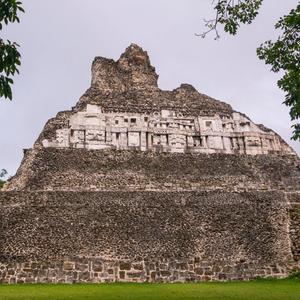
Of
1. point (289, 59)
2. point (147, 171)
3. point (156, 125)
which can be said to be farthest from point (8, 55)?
point (156, 125)

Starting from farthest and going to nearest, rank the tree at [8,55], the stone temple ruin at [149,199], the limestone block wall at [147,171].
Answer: the limestone block wall at [147,171] < the stone temple ruin at [149,199] < the tree at [8,55]

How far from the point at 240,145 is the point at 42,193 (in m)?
10.6

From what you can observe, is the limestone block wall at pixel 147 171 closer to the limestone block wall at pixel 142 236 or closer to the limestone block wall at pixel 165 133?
the limestone block wall at pixel 165 133

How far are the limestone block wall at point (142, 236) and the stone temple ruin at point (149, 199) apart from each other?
0.04m

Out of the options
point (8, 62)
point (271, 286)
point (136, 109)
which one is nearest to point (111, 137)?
point (136, 109)

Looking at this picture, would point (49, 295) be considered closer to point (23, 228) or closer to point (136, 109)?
point (23, 228)

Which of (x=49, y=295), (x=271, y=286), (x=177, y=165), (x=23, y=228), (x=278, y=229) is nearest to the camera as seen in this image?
(x=49, y=295)

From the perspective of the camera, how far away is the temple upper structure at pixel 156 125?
20969mm

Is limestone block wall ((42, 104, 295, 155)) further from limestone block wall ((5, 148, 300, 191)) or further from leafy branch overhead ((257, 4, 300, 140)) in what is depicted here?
leafy branch overhead ((257, 4, 300, 140))

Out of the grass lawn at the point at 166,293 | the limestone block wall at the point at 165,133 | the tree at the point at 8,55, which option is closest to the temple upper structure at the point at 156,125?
the limestone block wall at the point at 165,133

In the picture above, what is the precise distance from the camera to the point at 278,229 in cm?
1530

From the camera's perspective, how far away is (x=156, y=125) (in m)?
22.2

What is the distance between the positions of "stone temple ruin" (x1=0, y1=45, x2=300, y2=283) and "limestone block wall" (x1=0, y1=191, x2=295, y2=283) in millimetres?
35

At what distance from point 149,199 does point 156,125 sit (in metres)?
7.10
